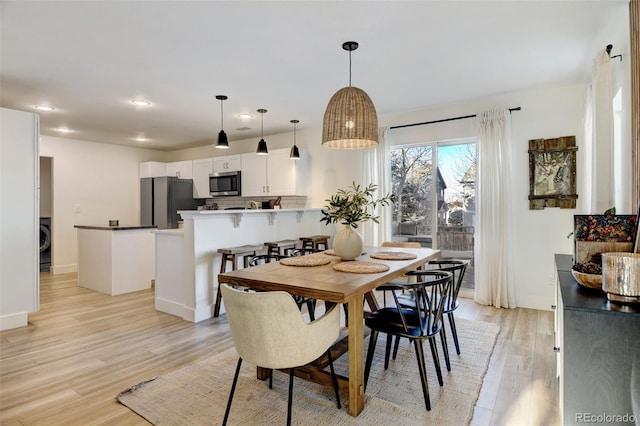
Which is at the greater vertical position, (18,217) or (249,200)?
(249,200)

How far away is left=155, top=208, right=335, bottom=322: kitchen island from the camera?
143 inches

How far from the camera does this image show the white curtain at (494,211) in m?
3.98

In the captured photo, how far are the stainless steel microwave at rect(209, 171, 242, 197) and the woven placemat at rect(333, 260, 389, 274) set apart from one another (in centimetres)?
413

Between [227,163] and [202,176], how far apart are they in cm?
73

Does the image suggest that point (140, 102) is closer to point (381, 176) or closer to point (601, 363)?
point (381, 176)

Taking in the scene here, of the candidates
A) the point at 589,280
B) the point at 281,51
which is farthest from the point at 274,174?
the point at 589,280

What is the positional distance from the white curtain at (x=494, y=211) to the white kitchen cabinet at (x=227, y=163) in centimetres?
399

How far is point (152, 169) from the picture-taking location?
7.12 meters

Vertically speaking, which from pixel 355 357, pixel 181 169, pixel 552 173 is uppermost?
pixel 181 169

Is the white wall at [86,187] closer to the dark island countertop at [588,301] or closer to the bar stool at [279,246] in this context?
the bar stool at [279,246]

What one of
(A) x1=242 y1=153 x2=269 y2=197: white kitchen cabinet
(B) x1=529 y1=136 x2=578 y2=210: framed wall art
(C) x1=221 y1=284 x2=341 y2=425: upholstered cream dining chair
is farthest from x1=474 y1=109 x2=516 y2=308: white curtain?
(A) x1=242 y1=153 x2=269 y2=197: white kitchen cabinet

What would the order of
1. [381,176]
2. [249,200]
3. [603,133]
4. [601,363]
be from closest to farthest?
[601,363] < [603,133] < [381,176] < [249,200]

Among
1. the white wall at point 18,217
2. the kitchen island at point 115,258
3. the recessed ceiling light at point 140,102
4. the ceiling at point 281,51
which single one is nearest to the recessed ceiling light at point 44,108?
the ceiling at point 281,51

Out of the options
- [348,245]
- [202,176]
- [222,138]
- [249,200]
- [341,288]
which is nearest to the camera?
[341,288]
